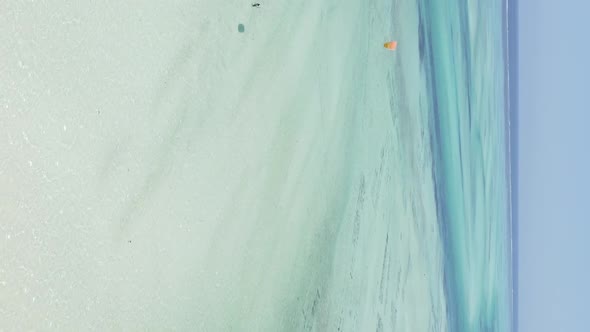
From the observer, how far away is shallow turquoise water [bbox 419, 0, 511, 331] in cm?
85

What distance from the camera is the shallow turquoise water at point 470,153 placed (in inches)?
33.4

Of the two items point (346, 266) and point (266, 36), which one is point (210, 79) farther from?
point (346, 266)

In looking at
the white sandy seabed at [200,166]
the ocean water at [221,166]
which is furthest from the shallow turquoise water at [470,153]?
the white sandy seabed at [200,166]

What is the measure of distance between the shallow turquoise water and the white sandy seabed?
0.15m

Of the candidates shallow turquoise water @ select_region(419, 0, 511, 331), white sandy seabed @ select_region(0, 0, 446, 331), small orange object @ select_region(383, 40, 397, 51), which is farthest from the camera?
shallow turquoise water @ select_region(419, 0, 511, 331)

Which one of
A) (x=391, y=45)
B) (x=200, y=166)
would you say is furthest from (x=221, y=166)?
(x=391, y=45)

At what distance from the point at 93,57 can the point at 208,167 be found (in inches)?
4.2

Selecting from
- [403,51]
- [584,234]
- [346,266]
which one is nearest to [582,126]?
[584,234]

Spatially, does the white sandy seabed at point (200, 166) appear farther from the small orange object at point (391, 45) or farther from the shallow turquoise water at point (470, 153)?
the shallow turquoise water at point (470, 153)

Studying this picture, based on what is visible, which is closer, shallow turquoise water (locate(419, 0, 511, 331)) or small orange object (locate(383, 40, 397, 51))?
A: small orange object (locate(383, 40, 397, 51))

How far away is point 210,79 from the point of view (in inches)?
16.0

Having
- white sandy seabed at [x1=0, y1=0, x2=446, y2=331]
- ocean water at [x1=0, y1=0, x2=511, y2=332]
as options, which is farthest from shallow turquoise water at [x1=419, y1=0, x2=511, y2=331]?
white sandy seabed at [x1=0, y1=0, x2=446, y2=331]

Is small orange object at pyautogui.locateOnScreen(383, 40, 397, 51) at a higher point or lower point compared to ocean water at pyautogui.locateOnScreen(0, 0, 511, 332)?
higher

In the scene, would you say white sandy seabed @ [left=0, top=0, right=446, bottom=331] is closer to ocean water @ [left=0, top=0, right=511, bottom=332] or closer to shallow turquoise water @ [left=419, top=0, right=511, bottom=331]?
ocean water @ [left=0, top=0, right=511, bottom=332]
